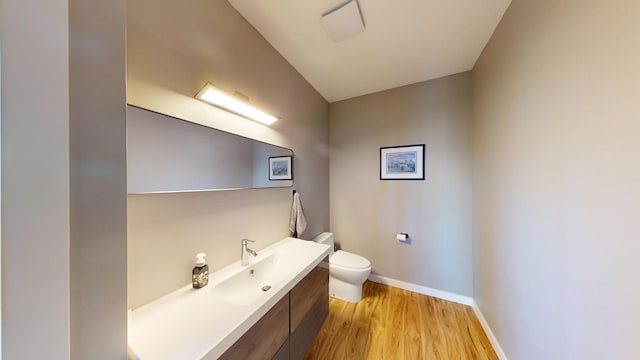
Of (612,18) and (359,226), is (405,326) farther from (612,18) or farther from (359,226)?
(612,18)

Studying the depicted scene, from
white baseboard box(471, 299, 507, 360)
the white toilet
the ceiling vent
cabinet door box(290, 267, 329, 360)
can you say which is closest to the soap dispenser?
cabinet door box(290, 267, 329, 360)

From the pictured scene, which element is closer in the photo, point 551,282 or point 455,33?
point 551,282

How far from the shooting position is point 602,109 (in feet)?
2.35

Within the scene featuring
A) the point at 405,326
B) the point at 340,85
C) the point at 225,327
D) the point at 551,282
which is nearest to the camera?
the point at 225,327

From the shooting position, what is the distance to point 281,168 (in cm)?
177

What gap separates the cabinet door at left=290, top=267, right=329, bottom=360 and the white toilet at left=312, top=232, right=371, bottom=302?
389mm

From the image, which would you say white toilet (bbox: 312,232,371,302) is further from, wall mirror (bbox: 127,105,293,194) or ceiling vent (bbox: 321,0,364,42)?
ceiling vent (bbox: 321,0,364,42)

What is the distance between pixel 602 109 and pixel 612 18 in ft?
0.98

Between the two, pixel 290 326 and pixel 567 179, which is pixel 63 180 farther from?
pixel 567 179

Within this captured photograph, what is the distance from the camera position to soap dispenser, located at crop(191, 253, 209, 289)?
1044 mm

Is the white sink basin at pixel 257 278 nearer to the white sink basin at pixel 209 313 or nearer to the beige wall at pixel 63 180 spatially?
the white sink basin at pixel 209 313

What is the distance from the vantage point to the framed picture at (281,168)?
65.8 inches

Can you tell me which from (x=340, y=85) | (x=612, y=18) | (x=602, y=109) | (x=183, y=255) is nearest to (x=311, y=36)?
(x=340, y=85)

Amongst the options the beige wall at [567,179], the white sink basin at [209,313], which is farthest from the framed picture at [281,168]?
the beige wall at [567,179]
